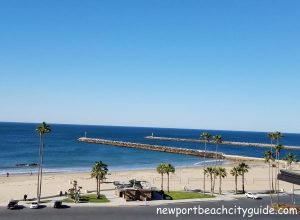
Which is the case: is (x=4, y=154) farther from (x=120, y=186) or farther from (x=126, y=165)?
(x=120, y=186)

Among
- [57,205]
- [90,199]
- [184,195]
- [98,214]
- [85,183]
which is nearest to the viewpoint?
[98,214]

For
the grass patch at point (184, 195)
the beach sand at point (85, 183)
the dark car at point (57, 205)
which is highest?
the dark car at point (57, 205)

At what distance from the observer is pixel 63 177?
3625 inches

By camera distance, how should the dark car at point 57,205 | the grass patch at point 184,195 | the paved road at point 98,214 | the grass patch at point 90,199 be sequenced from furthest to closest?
the grass patch at point 184,195, the grass patch at point 90,199, the dark car at point 57,205, the paved road at point 98,214

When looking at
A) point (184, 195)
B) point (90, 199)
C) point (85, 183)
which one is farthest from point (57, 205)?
point (85, 183)

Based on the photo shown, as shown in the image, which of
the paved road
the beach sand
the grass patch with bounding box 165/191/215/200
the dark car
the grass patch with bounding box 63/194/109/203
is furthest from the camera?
the beach sand

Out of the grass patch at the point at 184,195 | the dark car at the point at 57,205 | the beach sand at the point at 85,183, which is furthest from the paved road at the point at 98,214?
the beach sand at the point at 85,183

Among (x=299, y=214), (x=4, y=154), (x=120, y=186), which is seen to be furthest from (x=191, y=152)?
(x=299, y=214)

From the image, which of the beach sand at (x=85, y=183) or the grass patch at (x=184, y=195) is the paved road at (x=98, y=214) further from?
the beach sand at (x=85, y=183)

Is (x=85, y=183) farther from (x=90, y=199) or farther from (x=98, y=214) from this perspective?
(x=98, y=214)

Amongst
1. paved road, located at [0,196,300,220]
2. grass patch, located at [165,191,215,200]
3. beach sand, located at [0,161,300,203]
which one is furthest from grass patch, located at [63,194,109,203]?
grass patch, located at [165,191,215,200]

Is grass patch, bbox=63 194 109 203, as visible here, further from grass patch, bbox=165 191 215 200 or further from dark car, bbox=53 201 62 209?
grass patch, bbox=165 191 215 200

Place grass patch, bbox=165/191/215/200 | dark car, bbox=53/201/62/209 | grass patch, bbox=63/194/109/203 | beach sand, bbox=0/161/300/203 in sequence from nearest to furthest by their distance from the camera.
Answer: dark car, bbox=53/201/62/209 → grass patch, bbox=63/194/109/203 → grass patch, bbox=165/191/215/200 → beach sand, bbox=0/161/300/203

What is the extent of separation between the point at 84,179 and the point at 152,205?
35298 millimetres
